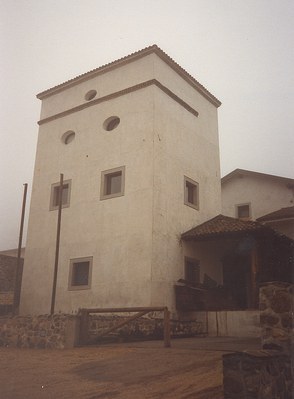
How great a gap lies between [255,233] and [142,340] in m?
6.10

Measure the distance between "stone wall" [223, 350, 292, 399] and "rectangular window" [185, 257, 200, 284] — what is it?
474 inches

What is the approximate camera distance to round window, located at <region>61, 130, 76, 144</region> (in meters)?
20.1

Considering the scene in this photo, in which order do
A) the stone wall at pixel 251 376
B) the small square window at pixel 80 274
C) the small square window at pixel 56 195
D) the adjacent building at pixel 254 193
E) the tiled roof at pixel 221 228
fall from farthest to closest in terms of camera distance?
the adjacent building at pixel 254 193 < the small square window at pixel 56 195 < the small square window at pixel 80 274 < the tiled roof at pixel 221 228 < the stone wall at pixel 251 376

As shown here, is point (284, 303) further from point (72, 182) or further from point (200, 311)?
point (72, 182)

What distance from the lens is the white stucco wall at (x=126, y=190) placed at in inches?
620

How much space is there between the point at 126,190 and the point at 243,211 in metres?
12.1

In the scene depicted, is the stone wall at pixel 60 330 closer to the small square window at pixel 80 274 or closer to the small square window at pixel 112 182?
the small square window at pixel 80 274

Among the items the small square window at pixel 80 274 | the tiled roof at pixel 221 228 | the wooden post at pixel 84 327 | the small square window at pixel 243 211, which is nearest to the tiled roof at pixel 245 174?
the small square window at pixel 243 211

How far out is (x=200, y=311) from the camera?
52.5 ft

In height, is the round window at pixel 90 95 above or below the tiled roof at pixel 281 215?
above

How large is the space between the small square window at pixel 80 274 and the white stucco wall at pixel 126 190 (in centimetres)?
23

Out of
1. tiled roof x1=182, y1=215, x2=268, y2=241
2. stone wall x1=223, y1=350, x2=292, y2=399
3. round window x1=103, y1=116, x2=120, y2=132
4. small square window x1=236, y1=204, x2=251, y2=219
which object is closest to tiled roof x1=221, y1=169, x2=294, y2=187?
small square window x1=236, y1=204, x2=251, y2=219

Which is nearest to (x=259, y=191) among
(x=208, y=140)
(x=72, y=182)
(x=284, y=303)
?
(x=208, y=140)

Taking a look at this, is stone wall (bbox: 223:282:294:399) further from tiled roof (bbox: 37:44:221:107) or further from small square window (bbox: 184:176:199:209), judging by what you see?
tiled roof (bbox: 37:44:221:107)
